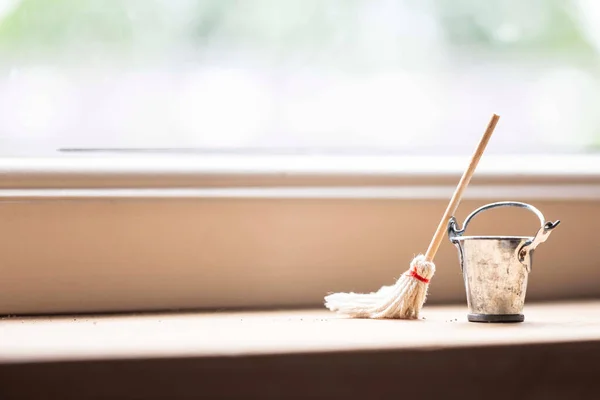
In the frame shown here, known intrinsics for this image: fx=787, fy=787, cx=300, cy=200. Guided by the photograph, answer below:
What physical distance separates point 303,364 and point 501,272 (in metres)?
0.37

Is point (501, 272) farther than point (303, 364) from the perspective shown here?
Yes

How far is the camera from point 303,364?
61 centimetres

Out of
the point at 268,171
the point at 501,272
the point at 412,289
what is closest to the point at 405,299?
the point at 412,289

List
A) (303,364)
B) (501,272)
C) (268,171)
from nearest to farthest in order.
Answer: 1. (303,364)
2. (501,272)
3. (268,171)

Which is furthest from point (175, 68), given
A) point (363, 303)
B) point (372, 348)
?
point (372, 348)

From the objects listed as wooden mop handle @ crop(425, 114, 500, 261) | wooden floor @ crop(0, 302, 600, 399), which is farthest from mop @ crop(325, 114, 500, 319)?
wooden floor @ crop(0, 302, 600, 399)

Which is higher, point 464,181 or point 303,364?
point 464,181

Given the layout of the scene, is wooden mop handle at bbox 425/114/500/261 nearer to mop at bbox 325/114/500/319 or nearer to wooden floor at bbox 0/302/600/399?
mop at bbox 325/114/500/319

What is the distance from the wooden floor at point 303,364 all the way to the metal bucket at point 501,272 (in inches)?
5.7

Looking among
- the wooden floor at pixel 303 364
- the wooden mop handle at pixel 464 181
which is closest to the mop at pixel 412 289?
the wooden mop handle at pixel 464 181

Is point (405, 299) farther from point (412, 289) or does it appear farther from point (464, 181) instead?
point (464, 181)

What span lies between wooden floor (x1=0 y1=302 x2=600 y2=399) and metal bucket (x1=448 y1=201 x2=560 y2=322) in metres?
0.14

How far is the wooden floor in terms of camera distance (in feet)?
1.93

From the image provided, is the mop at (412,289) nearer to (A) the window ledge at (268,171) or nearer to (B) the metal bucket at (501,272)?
(B) the metal bucket at (501,272)
